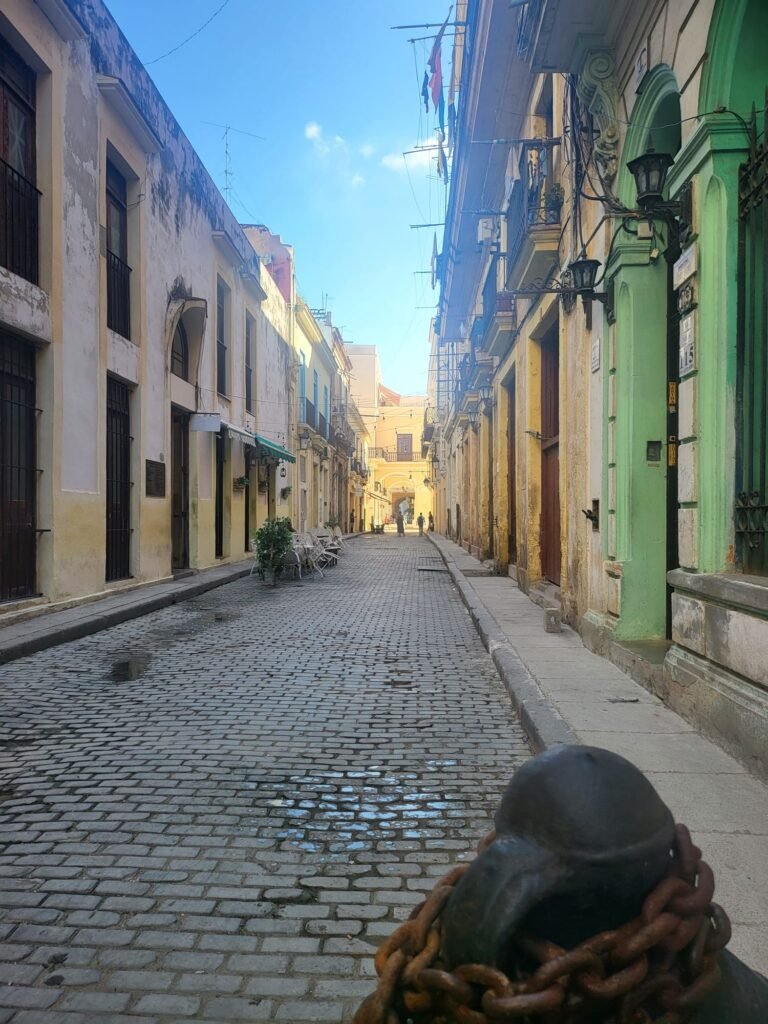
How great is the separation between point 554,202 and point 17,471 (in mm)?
6619

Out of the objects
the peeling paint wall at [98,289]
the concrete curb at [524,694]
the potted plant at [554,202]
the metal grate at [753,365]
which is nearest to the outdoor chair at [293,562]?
the peeling paint wall at [98,289]

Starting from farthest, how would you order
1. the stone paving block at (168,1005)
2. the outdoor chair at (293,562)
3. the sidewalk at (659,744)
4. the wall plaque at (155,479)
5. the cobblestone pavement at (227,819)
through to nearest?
1. the outdoor chair at (293,562)
2. the wall plaque at (155,479)
3. the sidewalk at (659,744)
4. the cobblestone pavement at (227,819)
5. the stone paving block at (168,1005)

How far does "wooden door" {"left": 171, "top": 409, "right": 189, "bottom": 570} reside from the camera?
1402 cm

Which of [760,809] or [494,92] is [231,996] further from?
[494,92]

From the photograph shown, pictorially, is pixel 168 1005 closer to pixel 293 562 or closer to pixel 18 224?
pixel 18 224

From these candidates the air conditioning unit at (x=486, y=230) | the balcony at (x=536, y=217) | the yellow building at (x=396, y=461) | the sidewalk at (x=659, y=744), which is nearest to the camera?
the sidewalk at (x=659, y=744)

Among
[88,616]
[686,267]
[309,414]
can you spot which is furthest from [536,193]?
[309,414]

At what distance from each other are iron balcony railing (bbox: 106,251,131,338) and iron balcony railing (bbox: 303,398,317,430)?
52.6 ft

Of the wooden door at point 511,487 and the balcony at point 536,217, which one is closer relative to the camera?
the balcony at point 536,217

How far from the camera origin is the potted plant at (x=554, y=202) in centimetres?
831

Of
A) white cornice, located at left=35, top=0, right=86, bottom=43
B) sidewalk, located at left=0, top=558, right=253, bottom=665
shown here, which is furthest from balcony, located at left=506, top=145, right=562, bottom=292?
sidewalk, located at left=0, top=558, right=253, bottom=665

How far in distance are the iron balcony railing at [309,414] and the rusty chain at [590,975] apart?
88.5 ft

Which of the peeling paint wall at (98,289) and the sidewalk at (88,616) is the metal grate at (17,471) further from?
the sidewalk at (88,616)

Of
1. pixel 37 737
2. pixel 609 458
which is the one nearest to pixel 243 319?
pixel 609 458
